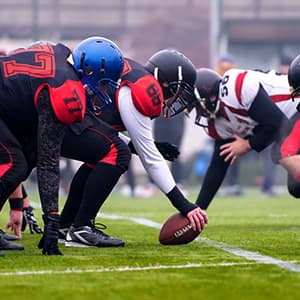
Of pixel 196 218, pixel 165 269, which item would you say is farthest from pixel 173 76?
pixel 165 269

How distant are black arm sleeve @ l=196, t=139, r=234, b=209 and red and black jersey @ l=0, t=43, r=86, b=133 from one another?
7.31 ft

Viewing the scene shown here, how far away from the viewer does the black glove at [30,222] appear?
21.9 ft

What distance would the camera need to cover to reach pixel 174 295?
12.2ft

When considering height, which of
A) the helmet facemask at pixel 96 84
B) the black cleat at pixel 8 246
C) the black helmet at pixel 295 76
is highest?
the helmet facemask at pixel 96 84

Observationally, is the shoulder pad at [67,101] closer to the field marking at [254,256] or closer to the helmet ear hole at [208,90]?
the field marking at [254,256]

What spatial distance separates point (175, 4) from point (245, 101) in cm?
2990

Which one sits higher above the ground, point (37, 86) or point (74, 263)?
point (37, 86)

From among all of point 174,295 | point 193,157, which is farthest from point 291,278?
point 193,157

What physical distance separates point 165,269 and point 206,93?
2.71 m

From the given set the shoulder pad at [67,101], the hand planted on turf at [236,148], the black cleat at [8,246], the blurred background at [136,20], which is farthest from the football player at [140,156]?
the blurred background at [136,20]

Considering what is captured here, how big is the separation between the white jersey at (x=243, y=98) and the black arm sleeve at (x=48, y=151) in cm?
225

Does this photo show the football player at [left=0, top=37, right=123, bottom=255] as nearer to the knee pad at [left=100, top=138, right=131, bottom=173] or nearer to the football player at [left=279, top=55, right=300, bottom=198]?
the knee pad at [left=100, top=138, right=131, bottom=173]

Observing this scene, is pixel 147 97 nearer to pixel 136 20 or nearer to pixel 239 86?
pixel 239 86

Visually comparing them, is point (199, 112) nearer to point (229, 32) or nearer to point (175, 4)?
point (229, 32)
